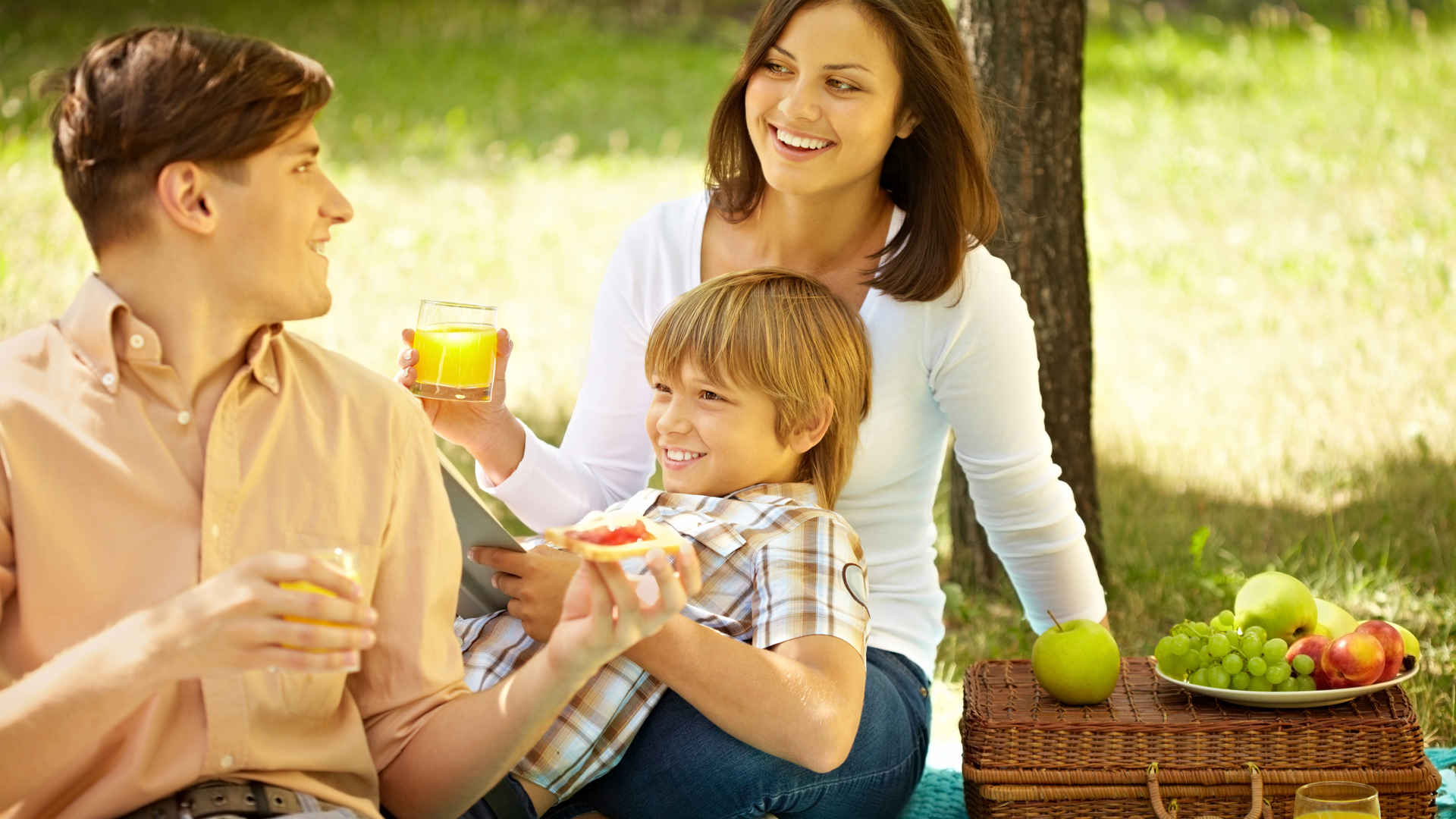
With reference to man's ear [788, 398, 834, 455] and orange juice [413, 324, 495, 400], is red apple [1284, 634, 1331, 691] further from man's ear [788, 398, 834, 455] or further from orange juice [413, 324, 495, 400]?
orange juice [413, 324, 495, 400]

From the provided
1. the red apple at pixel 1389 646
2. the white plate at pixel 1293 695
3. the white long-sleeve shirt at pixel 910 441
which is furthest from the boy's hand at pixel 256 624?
the red apple at pixel 1389 646

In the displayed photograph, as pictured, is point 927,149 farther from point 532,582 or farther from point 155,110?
point 155,110

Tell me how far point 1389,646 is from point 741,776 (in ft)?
4.25

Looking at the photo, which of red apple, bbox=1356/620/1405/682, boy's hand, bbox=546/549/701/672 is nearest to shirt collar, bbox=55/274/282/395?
boy's hand, bbox=546/549/701/672

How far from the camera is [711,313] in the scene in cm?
310

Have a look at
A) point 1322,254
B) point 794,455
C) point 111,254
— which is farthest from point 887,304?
point 1322,254

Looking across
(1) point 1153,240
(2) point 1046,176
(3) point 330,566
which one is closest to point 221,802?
(3) point 330,566

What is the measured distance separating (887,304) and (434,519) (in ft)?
4.42

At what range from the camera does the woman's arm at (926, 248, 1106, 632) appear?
3355 mm

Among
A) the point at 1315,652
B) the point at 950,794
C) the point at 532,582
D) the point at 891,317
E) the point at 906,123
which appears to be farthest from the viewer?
the point at 950,794

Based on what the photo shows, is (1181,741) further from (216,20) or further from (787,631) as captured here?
(216,20)

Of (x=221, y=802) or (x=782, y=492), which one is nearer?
(x=221, y=802)

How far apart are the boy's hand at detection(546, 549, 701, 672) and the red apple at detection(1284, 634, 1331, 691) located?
1.44 metres

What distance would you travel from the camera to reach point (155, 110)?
79.4 inches
